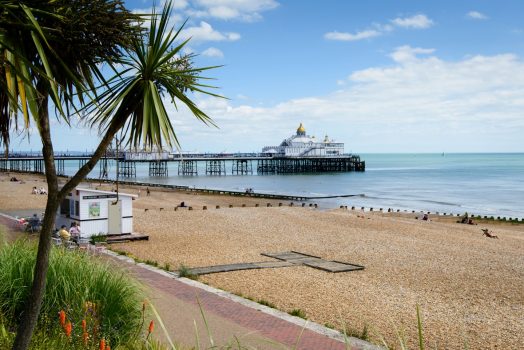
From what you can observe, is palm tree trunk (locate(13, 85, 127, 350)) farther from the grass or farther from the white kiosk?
the white kiosk

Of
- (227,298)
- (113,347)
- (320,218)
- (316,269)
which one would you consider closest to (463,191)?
(320,218)

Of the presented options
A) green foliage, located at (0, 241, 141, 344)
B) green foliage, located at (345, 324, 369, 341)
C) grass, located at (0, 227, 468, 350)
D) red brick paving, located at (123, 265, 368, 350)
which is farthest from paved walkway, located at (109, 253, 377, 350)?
green foliage, located at (0, 241, 141, 344)

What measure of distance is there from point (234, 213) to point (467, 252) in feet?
47.1

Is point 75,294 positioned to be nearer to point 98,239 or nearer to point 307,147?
point 98,239

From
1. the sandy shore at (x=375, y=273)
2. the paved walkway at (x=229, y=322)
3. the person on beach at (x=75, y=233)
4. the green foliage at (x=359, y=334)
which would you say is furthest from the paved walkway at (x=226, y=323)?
the person on beach at (x=75, y=233)

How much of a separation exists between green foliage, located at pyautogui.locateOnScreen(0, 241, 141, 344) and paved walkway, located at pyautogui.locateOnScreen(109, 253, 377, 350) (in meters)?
0.85

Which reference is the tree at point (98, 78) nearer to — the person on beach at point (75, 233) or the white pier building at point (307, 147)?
the person on beach at point (75, 233)

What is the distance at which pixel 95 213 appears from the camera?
17.0m

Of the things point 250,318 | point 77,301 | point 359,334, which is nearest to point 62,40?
point 77,301

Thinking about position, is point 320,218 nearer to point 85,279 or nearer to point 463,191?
point 85,279

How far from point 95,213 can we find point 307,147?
10406 centimetres

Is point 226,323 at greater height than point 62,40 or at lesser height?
lesser

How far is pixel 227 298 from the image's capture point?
372 inches

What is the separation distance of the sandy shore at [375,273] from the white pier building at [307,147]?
89988mm
